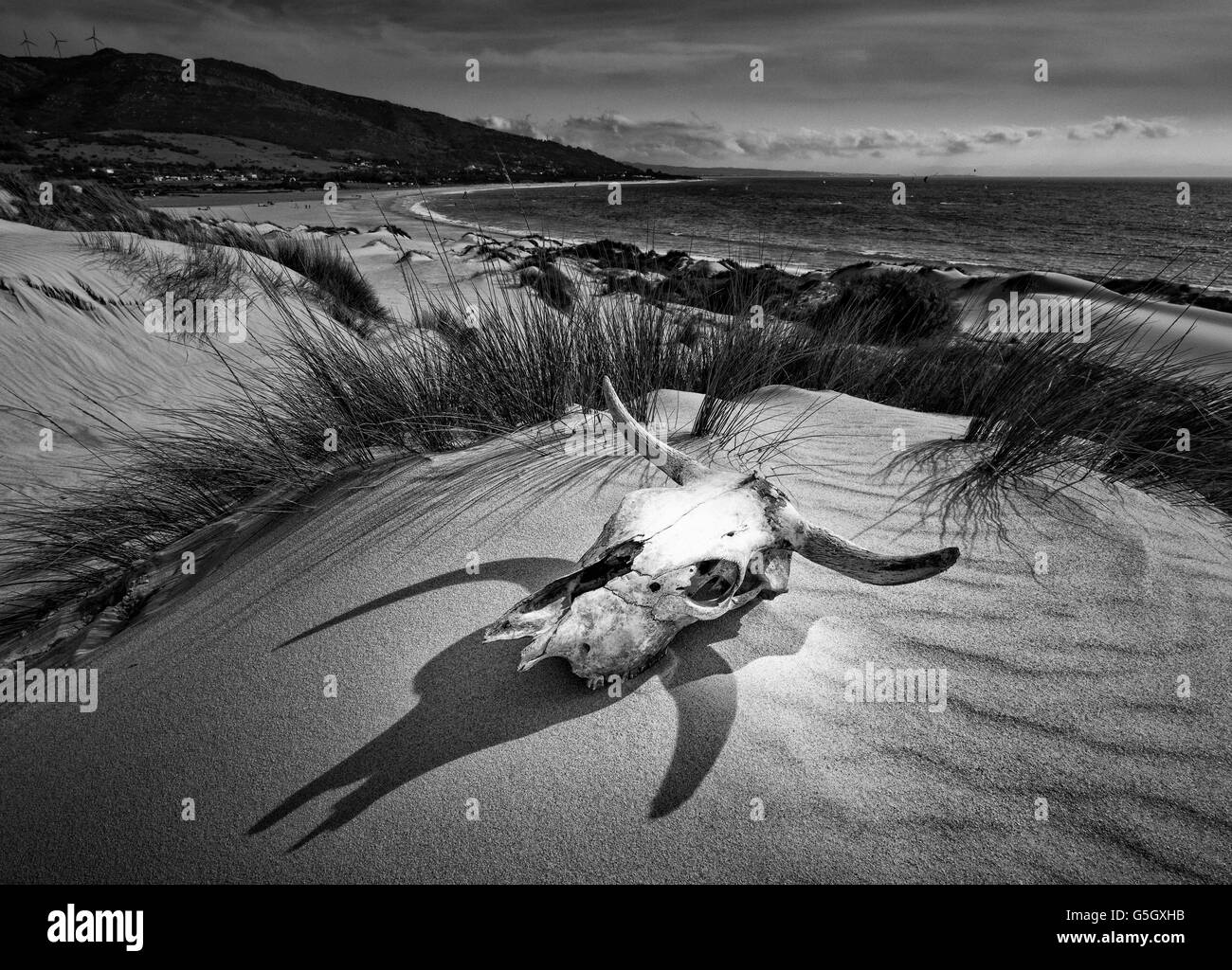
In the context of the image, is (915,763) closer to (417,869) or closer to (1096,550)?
(417,869)

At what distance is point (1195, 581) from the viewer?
211cm

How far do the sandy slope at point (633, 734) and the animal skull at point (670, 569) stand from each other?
18 cm

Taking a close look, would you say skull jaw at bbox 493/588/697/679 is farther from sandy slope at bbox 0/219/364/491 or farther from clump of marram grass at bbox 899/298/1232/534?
sandy slope at bbox 0/219/364/491

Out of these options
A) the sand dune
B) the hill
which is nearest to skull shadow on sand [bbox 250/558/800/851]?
the sand dune

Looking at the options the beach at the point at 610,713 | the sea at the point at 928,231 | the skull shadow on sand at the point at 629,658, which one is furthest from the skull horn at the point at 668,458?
the sea at the point at 928,231

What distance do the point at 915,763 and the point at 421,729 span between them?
1258mm

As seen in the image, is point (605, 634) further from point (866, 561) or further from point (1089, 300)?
point (1089, 300)

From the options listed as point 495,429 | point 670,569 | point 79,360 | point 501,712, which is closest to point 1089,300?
point 495,429

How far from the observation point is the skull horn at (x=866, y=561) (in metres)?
1.57

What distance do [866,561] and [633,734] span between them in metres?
0.80

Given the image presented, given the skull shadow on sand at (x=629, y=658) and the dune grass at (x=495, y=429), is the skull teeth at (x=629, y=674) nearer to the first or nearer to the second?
the skull shadow on sand at (x=629, y=658)

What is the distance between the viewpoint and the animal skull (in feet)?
4.78
